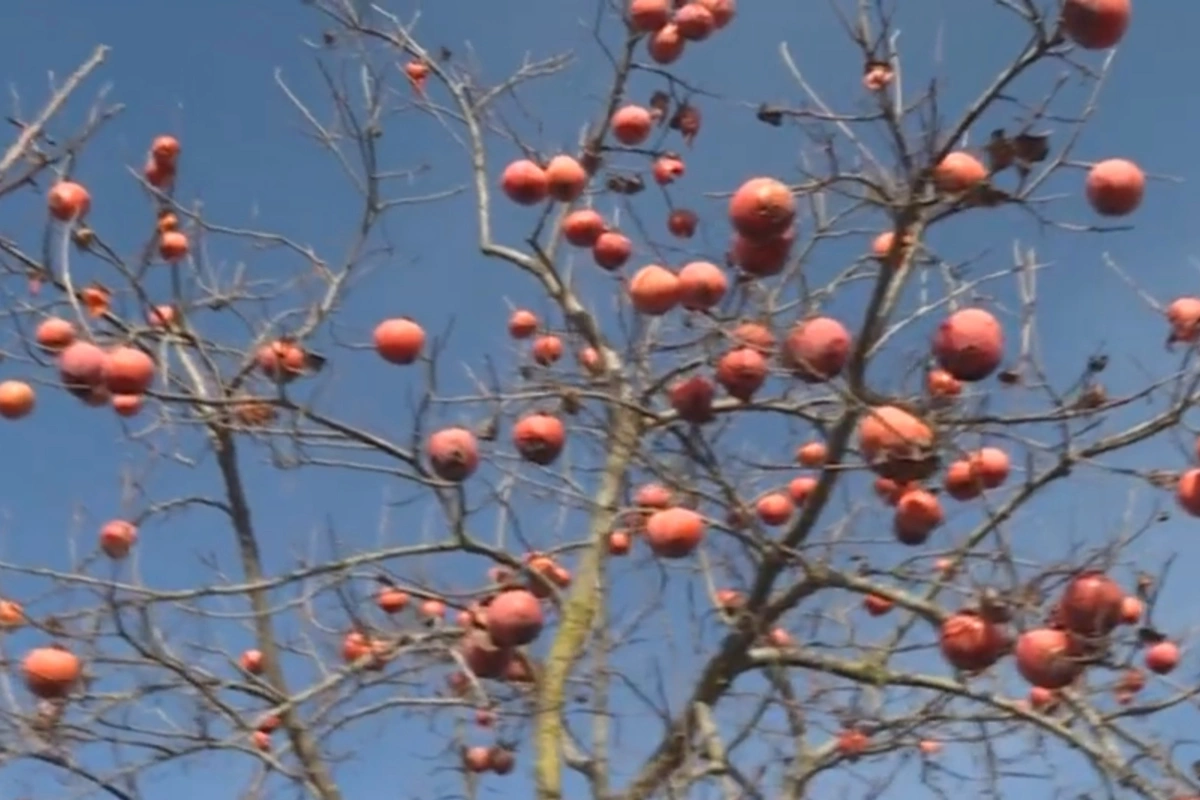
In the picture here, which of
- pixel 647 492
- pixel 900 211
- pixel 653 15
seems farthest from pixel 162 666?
pixel 900 211

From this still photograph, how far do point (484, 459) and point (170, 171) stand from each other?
2.08m

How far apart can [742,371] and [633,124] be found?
2.08 meters

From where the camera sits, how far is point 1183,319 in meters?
3.55

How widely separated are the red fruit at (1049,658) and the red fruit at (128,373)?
7.87 feet

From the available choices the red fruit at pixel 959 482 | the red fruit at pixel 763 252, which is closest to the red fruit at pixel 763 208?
the red fruit at pixel 763 252

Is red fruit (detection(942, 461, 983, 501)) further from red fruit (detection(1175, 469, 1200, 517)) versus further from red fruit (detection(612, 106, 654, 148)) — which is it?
red fruit (detection(612, 106, 654, 148))

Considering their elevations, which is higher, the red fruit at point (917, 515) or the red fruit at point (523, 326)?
the red fruit at point (523, 326)

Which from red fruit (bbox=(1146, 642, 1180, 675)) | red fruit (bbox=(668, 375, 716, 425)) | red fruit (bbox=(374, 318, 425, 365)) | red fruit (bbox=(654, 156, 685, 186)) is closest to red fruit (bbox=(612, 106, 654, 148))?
red fruit (bbox=(654, 156, 685, 186))

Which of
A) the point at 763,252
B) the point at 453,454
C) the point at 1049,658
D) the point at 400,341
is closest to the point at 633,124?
the point at 400,341

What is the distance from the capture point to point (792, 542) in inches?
153

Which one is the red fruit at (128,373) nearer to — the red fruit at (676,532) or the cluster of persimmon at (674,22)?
the red fruit at (676,532)

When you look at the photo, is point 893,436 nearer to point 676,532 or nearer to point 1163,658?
point 676,532

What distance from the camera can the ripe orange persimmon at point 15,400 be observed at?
15.1ft

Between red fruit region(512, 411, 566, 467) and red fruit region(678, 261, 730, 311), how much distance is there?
0.51 meters
